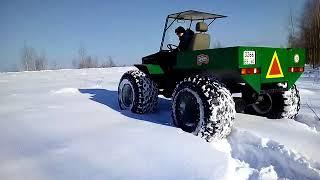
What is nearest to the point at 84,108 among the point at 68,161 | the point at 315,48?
the point at 68,161

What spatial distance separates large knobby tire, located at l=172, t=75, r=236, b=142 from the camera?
4324 mm

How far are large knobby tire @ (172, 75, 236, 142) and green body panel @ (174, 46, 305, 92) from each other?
0.23 meters

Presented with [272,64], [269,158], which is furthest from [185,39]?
[269,158]

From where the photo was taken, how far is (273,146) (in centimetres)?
387

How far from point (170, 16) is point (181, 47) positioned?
30.1 inches

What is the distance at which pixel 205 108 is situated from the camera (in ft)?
14.5

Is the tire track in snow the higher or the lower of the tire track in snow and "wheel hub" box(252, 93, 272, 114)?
the lower

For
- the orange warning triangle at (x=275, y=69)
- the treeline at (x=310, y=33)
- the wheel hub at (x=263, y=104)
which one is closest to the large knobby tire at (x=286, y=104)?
the wheel hub at (x=263, y=104)

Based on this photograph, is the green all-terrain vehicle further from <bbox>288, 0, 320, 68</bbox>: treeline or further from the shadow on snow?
<bbox>288, 0, 320, 68</bbox>: treeline

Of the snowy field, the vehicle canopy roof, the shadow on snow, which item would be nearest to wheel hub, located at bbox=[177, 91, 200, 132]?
the snowy field

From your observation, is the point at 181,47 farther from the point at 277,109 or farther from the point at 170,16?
the point at 277,109

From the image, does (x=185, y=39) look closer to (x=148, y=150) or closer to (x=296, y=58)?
(x=296, y=58)

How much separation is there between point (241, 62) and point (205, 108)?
0.73 m

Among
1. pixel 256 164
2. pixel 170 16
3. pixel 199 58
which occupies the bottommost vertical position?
pixel 256 164
